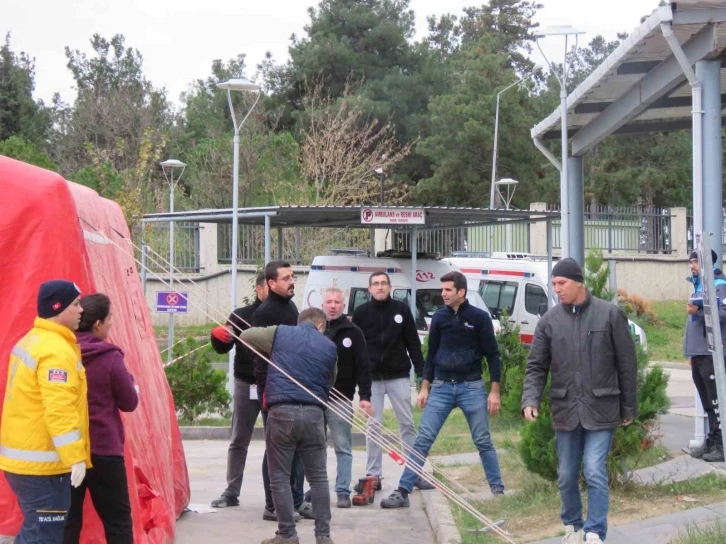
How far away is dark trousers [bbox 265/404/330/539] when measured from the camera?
7.05 m

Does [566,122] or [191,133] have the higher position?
[191,133]

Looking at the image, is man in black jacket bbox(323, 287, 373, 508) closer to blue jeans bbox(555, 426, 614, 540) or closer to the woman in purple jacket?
blue jeans bbox(555, 426, 614, 540)

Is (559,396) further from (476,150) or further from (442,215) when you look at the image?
(476,150)

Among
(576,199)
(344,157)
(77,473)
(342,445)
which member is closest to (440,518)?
(342,445)

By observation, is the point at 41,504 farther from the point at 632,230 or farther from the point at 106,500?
the point at 632,230

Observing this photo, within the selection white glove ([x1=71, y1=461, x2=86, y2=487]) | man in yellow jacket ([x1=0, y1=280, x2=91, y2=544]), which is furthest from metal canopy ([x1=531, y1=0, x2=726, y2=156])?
white glove ([x1=71, y1=461, x2=86, y2=487])

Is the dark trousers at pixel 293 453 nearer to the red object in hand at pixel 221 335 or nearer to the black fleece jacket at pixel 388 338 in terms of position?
the red object in hand at pixel 221 335

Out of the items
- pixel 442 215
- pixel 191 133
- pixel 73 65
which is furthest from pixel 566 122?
pixel 73 65

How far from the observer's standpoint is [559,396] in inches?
264

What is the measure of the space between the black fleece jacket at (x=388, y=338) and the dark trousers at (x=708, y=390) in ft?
8.61

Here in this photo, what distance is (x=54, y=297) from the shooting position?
17.4ft

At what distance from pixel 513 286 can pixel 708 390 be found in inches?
470

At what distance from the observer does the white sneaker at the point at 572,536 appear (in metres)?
6.80

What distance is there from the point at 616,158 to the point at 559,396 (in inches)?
1625
